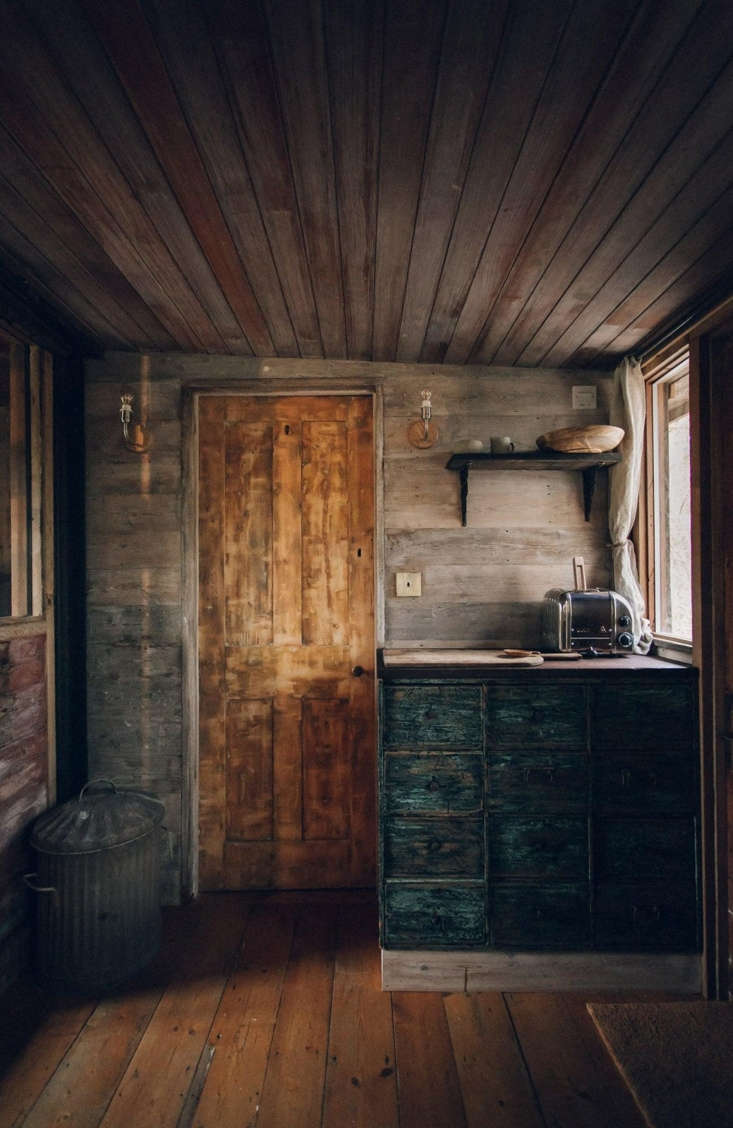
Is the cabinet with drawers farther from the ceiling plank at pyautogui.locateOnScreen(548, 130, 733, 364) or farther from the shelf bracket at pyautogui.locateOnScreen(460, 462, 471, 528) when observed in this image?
the ceiling plank at pyautogui.locateOnScreen(548, 130, 733, 364)

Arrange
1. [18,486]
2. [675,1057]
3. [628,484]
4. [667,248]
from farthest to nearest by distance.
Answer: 1. [628,484]
2. [18,486]
3. [667,248]
4. [675,1057]

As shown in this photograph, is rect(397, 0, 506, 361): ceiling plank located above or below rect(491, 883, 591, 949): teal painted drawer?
above

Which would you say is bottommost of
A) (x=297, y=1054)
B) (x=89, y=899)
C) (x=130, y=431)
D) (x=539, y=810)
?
(x=297, y=1054)

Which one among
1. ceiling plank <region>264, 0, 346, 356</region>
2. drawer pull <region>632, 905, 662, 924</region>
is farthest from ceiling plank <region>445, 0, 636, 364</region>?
drawer pull <region>632, 905, 662, 924</region>

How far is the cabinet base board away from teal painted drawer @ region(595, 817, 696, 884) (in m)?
0.29

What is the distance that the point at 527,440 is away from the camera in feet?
9.47

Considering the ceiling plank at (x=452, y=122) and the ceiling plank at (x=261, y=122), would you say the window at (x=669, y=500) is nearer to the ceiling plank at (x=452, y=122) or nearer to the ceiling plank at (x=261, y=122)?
the ceiling plank at (x=452, y=122)

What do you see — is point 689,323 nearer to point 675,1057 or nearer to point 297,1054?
point 675,1057

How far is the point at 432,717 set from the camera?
2254mm

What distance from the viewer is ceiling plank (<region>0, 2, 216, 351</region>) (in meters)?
1.25

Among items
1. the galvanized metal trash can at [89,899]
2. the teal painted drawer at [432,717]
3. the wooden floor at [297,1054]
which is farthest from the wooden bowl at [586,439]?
the galvanized metal trash can at [89,899]

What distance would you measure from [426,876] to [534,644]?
1.11 m

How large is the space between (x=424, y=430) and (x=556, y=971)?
7.20 feet

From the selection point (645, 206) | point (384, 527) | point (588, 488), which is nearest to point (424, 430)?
point (384, 527)
